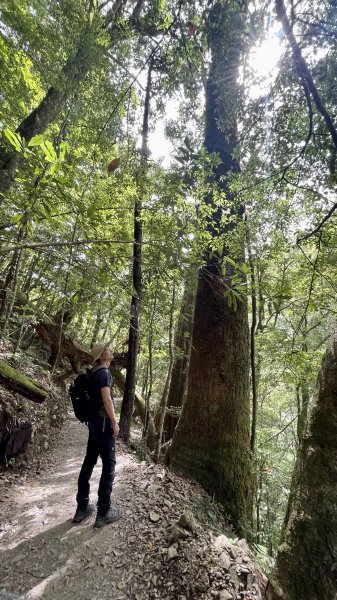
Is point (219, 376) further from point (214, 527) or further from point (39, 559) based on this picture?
point (39, 559)

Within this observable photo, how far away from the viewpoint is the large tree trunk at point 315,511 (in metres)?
1.74

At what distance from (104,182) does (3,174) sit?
7.59ft

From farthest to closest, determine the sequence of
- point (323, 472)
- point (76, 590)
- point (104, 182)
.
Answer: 1. point (104, 182)
2. point (76, 590)
3. point (323, 472)

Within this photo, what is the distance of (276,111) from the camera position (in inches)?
128

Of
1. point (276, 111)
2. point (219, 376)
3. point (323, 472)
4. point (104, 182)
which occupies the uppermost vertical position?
point (104, 182)

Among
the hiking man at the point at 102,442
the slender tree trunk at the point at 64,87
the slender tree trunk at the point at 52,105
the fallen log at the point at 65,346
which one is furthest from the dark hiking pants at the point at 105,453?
the fallen log at the point at 65,346

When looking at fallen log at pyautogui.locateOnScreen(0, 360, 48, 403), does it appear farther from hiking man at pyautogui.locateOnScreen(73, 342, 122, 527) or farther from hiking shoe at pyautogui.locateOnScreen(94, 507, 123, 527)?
hiking shoe at pyautogui.locateOnScreen(94, 507, 123, 527)

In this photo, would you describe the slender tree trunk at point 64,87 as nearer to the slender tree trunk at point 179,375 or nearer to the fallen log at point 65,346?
the slender tree trunk at point 179,375

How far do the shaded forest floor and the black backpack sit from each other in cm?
125

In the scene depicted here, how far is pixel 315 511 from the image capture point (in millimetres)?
1850

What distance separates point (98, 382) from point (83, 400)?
0.90 feet

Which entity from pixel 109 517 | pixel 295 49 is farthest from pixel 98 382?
Answer: pixel 295 49

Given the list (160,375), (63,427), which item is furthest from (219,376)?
(160,375)

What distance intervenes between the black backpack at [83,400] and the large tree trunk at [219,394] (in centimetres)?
199
